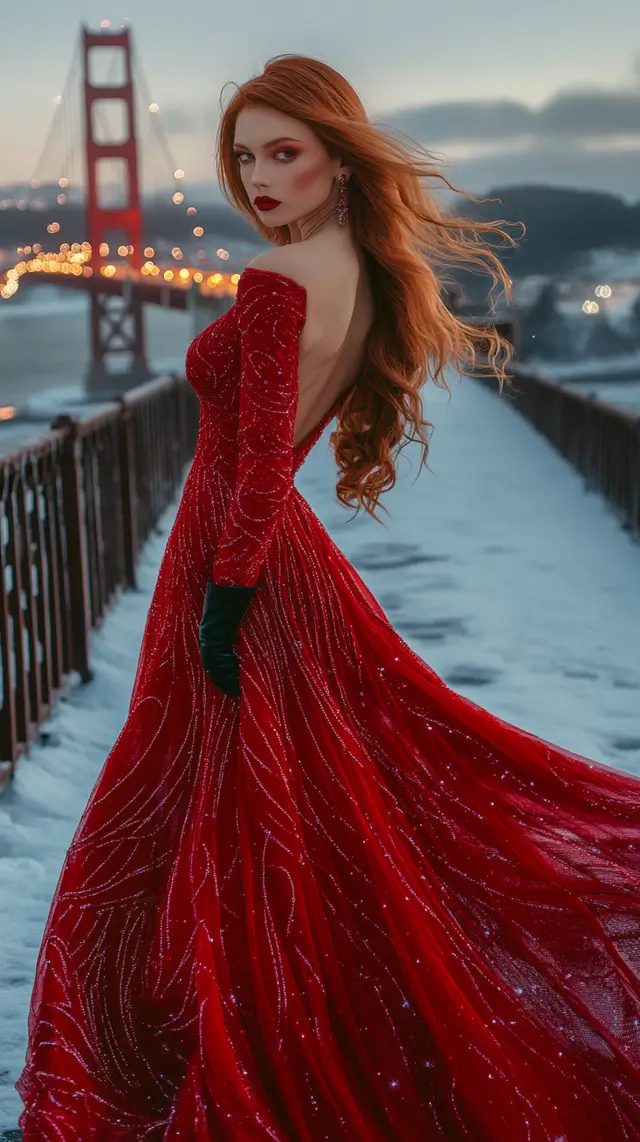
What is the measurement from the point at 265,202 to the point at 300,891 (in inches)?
36.9

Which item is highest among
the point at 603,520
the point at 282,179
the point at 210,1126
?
the point at 282,179

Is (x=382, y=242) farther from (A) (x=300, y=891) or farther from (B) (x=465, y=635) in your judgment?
(B) (x=465, y=635)

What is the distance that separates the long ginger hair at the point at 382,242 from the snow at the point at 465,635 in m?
0.19

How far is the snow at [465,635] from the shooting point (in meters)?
2.77

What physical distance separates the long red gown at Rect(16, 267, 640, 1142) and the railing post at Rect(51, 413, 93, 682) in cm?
222

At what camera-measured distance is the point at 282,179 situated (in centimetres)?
175

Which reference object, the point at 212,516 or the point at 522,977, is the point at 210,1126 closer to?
the point at 522,977

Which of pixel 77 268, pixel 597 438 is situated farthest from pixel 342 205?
pixel 77 268

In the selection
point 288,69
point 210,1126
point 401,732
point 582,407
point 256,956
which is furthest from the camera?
point 582,407

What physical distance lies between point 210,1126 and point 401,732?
0.60m

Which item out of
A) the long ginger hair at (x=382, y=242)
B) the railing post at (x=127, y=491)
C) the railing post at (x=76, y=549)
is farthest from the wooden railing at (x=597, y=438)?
the long ginger hair at (x=382, y=242)

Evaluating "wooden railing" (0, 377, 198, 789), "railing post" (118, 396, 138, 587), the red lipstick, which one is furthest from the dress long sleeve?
"railing post" (118, 396, 138, 587)

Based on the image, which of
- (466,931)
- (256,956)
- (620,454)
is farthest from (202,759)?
(620,454)

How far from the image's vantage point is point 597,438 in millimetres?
8320
